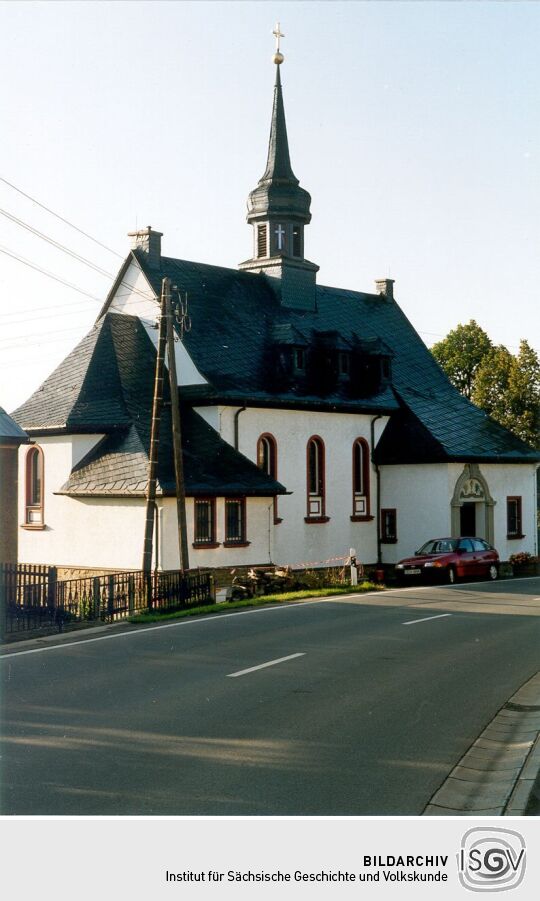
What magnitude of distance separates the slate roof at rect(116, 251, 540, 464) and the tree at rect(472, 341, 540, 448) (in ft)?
52.6

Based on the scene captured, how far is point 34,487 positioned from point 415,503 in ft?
42.7

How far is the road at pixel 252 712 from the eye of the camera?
7934 millimetres

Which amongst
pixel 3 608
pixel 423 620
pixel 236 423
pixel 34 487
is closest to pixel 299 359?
pixel 236 423

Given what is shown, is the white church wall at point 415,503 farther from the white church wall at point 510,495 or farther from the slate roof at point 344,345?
the white church wall at point 510,495

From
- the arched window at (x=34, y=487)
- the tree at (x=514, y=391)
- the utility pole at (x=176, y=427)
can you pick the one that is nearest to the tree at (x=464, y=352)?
the tree at (x=514, y=391)

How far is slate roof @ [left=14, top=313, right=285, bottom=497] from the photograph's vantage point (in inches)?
1177

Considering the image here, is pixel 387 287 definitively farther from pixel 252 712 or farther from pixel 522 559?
pixel 252 712

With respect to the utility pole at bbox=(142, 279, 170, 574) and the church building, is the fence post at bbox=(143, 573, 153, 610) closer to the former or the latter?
the utility pole at bbox=(142, 279, 170, 574)

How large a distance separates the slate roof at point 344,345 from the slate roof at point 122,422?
1566mm

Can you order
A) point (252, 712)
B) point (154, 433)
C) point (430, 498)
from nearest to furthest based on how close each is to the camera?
point (252, 712), point (154, 433), point (430, 498)

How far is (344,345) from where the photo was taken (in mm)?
38281

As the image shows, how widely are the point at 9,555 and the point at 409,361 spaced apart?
65.6 ft
